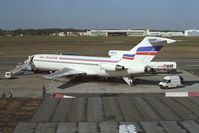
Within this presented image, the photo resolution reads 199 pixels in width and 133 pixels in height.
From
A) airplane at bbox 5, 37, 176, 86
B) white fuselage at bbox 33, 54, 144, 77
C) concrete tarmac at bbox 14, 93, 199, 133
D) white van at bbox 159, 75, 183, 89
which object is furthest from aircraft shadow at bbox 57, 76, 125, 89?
concrete tarmac at bbox 14, 93, 199, 133

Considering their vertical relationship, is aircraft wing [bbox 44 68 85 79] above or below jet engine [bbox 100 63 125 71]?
below

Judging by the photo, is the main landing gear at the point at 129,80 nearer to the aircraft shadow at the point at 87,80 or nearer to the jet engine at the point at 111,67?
the jet engine at the point at 111,67

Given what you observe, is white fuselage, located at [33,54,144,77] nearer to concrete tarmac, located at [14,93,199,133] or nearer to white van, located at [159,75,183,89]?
white van, located at [159,75,183,89]

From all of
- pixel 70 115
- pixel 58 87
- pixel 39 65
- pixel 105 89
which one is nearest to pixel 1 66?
pixel 39 65

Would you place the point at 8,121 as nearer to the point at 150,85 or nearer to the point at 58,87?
the point at 58,87

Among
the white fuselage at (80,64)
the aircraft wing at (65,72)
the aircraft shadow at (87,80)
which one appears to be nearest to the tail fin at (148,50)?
the white fuselage at (80,64)

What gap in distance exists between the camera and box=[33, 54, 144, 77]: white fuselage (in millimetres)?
52216

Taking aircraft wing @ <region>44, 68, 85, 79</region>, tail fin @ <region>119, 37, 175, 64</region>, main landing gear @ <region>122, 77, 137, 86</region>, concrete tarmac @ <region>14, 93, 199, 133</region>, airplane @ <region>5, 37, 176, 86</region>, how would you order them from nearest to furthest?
concrete tarmac @ <region>14, 93, 199, 133</region> < airplane @ <region>5, 37, 176, 86</region> < tail fin @ <region>119, 37, 175, 64</region> < main landing gear @ <region>122, 77, 137, 86</region> < aircraft wing @ <region>44, 68, 85, 79</region>

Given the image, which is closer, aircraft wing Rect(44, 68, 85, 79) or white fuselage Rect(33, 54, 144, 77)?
white fuselage Rect(33, 54, 144, 77)

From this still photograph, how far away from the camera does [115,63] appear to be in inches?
2034

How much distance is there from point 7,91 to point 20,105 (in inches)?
467

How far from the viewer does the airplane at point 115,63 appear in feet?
163

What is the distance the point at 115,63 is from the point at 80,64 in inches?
273

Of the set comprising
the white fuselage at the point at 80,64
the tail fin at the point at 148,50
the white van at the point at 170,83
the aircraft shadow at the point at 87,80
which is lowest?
the aircraft shadow at the point at 87,80
